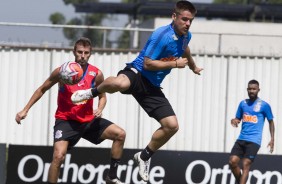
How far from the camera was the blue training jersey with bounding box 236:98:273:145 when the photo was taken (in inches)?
652

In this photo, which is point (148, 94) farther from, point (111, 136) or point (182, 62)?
Result: point (111, 136)

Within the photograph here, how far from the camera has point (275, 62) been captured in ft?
67.2

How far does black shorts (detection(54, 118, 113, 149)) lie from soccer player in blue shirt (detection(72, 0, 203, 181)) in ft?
2.55

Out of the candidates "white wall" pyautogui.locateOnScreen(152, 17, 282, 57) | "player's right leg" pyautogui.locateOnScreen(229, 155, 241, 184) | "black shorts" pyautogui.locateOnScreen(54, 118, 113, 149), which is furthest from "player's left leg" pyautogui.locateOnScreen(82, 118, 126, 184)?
"white wall" pyautogui.locateOnScreen(152, 17, 282, 57)

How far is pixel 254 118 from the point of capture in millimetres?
16609

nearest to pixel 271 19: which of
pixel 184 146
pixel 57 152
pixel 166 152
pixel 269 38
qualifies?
pixel 269 38

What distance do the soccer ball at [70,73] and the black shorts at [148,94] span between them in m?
0.69

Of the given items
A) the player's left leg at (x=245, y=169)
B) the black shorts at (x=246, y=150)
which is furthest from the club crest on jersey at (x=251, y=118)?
the player's left leg at (x=245, y=169)

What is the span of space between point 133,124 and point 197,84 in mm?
1792

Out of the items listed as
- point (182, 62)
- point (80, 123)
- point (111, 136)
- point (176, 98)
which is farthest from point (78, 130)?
point (176, 98)

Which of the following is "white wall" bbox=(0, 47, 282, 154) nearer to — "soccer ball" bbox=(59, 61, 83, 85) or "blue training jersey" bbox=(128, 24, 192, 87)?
"soccer ball" bbox=(59, 61, 83, 85)

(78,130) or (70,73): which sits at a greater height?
(70,73)

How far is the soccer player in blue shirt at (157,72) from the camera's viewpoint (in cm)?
1147

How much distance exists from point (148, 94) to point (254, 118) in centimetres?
517
